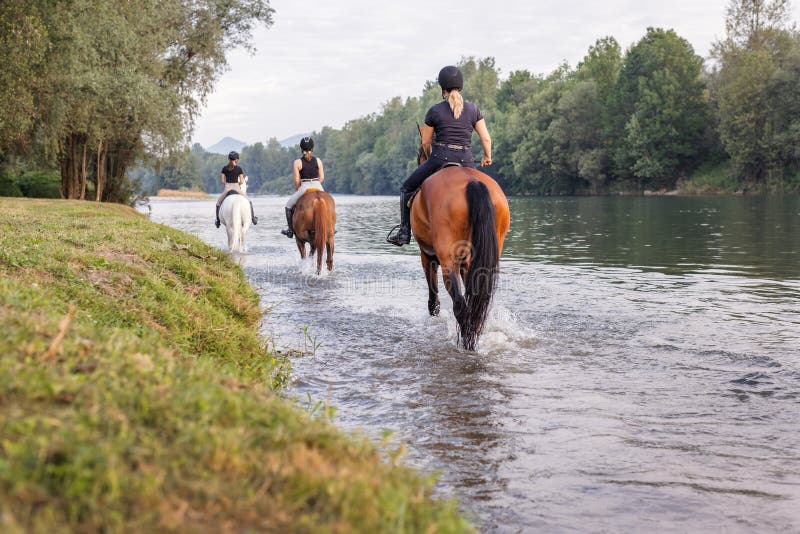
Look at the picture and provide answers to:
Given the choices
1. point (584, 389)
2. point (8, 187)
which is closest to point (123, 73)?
point (8, 187)

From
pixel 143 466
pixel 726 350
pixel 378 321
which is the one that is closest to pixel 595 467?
pixel 143 466

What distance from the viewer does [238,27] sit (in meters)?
35.7

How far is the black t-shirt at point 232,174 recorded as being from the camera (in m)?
19.6

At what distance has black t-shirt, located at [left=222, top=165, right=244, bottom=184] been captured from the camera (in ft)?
64.3

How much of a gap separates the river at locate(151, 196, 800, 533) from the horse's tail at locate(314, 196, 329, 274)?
984mm

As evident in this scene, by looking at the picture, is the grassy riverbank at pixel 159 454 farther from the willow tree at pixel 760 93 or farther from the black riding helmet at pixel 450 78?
the willow tree at pixel 760 93

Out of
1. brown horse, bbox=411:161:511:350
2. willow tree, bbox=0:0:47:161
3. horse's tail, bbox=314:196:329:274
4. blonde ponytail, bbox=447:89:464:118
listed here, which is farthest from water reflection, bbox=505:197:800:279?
willow tree, bbox=0:0:47:161

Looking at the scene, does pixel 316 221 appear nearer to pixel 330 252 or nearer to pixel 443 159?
pixel 330 252

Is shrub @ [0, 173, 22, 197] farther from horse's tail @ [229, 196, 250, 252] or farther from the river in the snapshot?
the river

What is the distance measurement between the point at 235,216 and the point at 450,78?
37.2 ft

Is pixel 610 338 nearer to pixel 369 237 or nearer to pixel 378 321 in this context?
pixel 378 321

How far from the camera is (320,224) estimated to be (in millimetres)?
15898

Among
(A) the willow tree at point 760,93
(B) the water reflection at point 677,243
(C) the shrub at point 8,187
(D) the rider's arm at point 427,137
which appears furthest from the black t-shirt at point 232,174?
(A) the willow tree at point 760,93

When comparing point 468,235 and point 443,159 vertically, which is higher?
point 443,159
